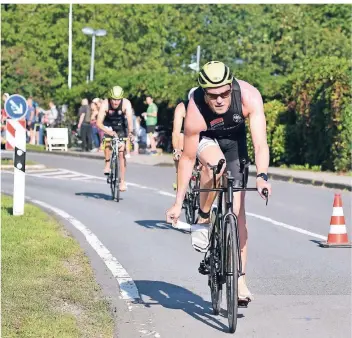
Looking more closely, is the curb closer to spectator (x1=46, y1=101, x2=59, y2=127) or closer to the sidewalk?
the sidewalk

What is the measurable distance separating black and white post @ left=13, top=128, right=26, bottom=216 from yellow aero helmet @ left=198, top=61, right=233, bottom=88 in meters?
7.16

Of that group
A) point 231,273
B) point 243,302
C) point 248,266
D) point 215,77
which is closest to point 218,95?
point 215,77

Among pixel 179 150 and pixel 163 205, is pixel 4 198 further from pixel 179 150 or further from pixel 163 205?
pixel 179 150

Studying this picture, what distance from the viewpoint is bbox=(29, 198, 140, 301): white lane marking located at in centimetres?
865

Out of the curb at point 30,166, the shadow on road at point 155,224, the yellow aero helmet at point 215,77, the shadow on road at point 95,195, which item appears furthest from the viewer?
the curb at point 30,166

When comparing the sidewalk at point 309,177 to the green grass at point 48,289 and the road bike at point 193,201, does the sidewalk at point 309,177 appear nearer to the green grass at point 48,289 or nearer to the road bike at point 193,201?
the road bike at point 193,201

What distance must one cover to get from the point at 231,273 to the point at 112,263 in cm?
334

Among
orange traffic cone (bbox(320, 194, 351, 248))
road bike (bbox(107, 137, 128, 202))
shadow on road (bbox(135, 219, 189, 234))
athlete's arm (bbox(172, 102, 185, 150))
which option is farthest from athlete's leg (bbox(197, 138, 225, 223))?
road bike (bbox(107, 137, 128, 202))

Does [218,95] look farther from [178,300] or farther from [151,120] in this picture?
[151,120]

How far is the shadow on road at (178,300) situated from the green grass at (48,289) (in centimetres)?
43

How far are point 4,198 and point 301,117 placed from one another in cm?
967

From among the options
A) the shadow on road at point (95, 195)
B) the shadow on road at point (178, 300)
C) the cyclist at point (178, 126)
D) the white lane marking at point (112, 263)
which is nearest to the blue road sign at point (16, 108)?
the white lane marking at point (112, 263)

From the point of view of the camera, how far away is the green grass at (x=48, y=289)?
7.07 meters

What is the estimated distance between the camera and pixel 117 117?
16984 millimetres
